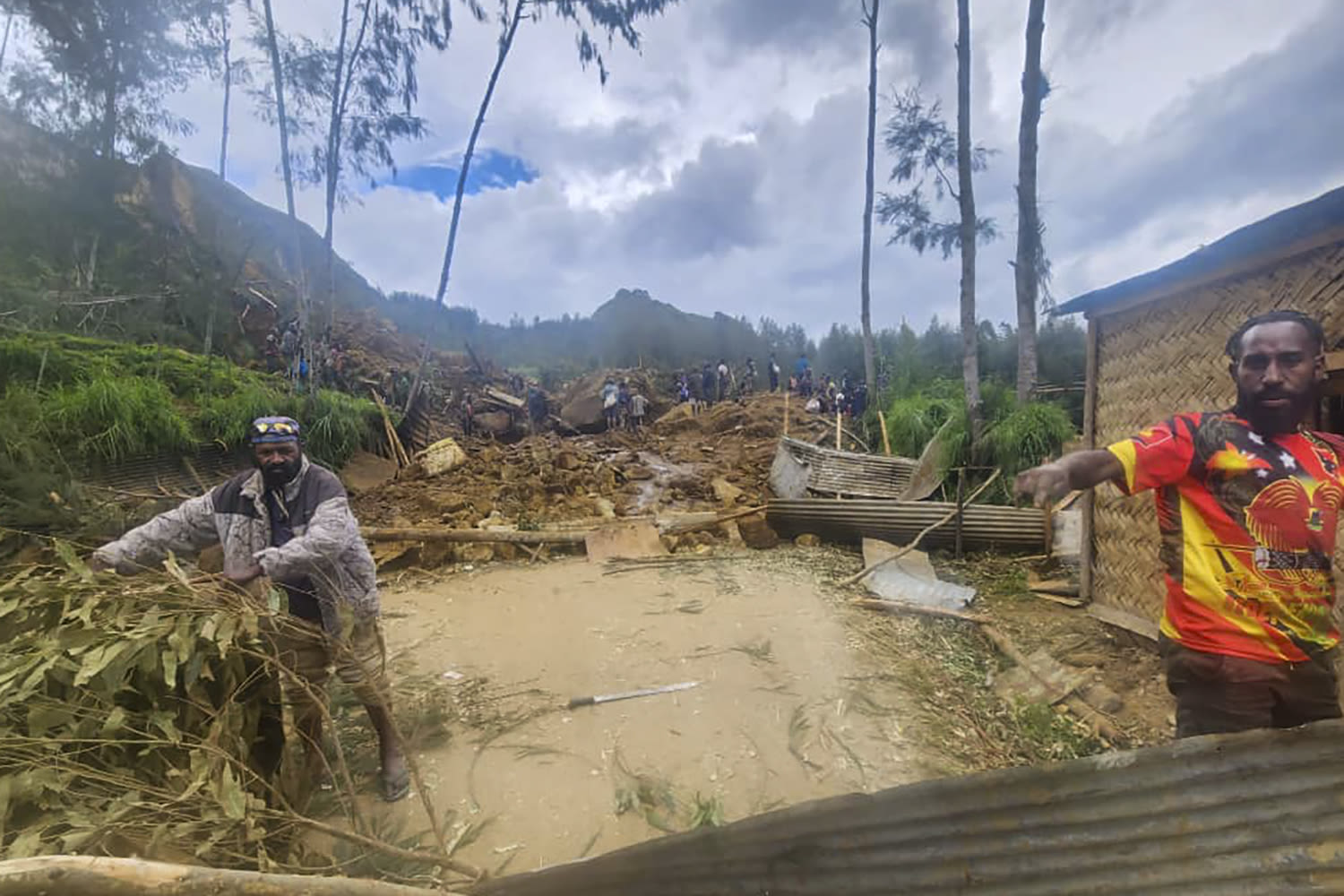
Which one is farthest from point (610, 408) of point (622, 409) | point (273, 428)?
point (273, 428)

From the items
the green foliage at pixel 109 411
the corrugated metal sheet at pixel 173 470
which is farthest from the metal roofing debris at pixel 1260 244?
the corrugated metal sheet at pixel 173 470

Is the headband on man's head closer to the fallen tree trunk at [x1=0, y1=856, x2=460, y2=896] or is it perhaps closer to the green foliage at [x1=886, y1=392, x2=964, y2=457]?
the fallen tree trunk at [x1=0, y1=856, x2=460, y2=896]

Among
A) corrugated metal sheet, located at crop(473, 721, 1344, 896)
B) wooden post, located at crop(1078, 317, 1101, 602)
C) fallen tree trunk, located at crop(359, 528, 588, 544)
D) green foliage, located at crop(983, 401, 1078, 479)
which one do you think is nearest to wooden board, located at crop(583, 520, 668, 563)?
fallen tree trunk, located at crop(359, 528, 588, 544)

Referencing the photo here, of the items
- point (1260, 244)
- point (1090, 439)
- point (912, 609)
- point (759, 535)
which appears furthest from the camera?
point (759, 535)

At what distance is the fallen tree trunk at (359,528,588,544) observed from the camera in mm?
6584

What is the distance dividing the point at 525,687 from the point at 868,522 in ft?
13.8

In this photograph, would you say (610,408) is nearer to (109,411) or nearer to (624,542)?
(624,542)

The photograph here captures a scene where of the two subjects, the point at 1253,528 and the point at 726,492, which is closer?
the point at 1253,528

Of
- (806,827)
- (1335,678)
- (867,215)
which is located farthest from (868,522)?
(867,215)

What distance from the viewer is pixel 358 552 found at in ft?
8.41

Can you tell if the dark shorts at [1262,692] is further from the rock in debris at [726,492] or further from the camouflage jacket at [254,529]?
the rock in debris at [726,492]

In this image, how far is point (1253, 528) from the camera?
155 cm

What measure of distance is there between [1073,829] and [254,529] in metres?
2.69

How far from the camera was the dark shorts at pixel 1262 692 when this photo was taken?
1.51 meters
